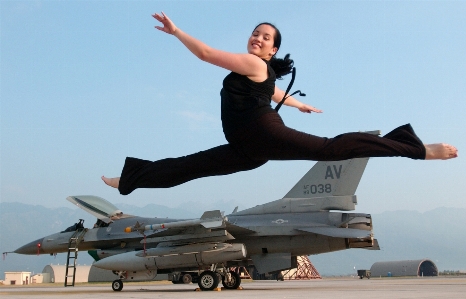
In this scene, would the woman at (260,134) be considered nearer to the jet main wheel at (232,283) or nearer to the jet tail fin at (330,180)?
the jet main wheel at (232,283)

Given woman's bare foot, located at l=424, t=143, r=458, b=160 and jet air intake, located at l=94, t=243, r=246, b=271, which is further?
jet air intake, located at l=94, t=243, r=246, b=271

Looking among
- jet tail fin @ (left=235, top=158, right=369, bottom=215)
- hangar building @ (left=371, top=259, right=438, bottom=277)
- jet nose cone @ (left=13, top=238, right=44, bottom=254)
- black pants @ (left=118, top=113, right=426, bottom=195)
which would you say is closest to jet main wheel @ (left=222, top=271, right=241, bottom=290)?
jet tail fin @ (left=235, top=158, right=369, bottom=215)

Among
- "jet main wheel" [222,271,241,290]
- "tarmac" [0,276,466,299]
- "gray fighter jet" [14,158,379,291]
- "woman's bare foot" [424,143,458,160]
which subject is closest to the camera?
"woman's bare foot" [424,143,458,160]

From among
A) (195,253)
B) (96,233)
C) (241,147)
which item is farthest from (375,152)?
(96,233)

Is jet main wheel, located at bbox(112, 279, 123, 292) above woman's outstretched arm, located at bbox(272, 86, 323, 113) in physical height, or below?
below

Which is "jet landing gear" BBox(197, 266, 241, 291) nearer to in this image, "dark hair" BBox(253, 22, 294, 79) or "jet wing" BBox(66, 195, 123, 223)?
"jet wing" BBox(66, 195, 123, 223)

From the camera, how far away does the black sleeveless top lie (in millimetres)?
3414

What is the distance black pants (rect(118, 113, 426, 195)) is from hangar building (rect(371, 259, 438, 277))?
57.1 metres

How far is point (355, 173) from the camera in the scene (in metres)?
19.3

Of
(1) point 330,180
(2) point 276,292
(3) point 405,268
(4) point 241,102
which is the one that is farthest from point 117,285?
(3) point 405,268

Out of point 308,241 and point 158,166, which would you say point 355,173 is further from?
point 158,166

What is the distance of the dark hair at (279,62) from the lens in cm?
375

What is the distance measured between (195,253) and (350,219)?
224 inches

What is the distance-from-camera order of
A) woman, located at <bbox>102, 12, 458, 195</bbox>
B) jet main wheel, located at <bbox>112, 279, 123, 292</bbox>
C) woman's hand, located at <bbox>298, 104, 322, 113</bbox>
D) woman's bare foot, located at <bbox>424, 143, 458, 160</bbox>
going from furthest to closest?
jet main wheel, located at <bbox>112, 279, 123, 292</bbox>, woman's hand, located at <bbox>298, 104, 322, 113</bbox>, woman's bare foot, located at <bbox>424, 143, 458, 160</bbox>, woman, located at <bbox>102, 12, 458, 195</bbox>
